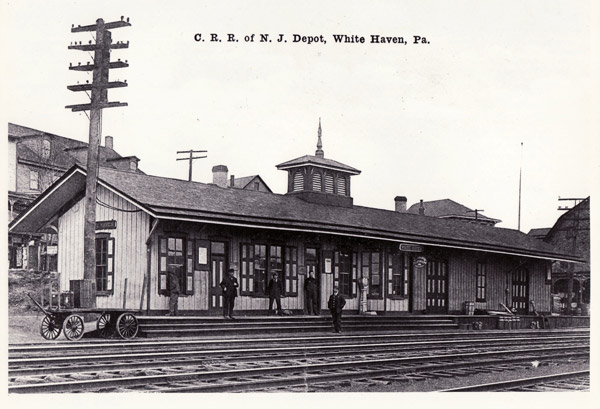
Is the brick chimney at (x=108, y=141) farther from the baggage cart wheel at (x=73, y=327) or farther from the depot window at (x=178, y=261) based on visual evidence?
the baggage cart wheel at (x=73, y=327)

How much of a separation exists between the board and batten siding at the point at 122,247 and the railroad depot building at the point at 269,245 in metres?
0.03

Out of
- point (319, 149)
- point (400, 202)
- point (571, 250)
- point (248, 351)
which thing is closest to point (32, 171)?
point (400, 202)

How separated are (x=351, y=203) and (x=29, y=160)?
21.7 m

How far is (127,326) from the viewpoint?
55.8ft

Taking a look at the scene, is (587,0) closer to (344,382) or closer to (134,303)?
(344,382)

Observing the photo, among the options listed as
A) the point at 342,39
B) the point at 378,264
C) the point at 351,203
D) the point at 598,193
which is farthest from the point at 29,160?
the point at 598,193

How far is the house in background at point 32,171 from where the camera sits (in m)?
37.6

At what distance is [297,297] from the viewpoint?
23344 millimetres

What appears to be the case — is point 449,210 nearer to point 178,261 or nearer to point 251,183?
point 251,183

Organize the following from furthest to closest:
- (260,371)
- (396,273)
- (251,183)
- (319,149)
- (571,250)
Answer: (251,183) → (571,250) → (319,149) → (396,273) → (260,371)

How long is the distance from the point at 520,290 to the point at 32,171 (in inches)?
1055

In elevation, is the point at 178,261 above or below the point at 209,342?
above

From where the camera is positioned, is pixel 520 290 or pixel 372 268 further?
pixel 520 290

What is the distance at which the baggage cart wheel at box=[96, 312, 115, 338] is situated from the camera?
16.9m
